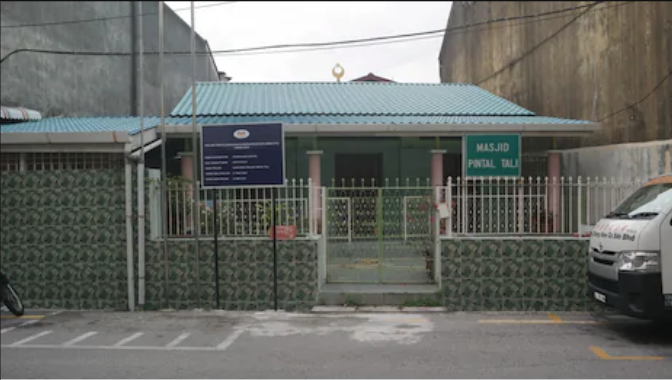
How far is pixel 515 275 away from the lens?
8203 millimetres

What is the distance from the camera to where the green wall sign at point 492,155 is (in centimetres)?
943

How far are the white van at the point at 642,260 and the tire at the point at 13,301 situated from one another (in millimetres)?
7890

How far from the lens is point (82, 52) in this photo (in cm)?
1736

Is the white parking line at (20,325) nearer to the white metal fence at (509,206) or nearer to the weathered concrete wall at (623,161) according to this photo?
the white metal fence at (509,206)

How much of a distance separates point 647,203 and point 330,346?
13.6 feet

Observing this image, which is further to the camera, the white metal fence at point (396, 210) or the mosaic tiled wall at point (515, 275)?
the white metal fence at point (396, 210)

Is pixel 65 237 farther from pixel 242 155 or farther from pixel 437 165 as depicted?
pixel 437 165

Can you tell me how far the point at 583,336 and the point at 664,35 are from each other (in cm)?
594

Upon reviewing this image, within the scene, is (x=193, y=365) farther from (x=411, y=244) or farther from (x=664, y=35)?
(x=664, y=35)

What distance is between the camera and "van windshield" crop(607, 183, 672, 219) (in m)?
6.42

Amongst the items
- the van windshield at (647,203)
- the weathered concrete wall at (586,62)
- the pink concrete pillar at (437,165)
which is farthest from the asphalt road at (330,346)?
the pink concrete pillar at (437,165)

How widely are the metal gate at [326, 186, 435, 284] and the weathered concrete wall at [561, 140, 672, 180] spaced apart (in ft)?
12.9

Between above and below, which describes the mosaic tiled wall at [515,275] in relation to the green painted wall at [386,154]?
below

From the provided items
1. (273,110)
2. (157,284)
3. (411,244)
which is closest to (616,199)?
(411,244)
